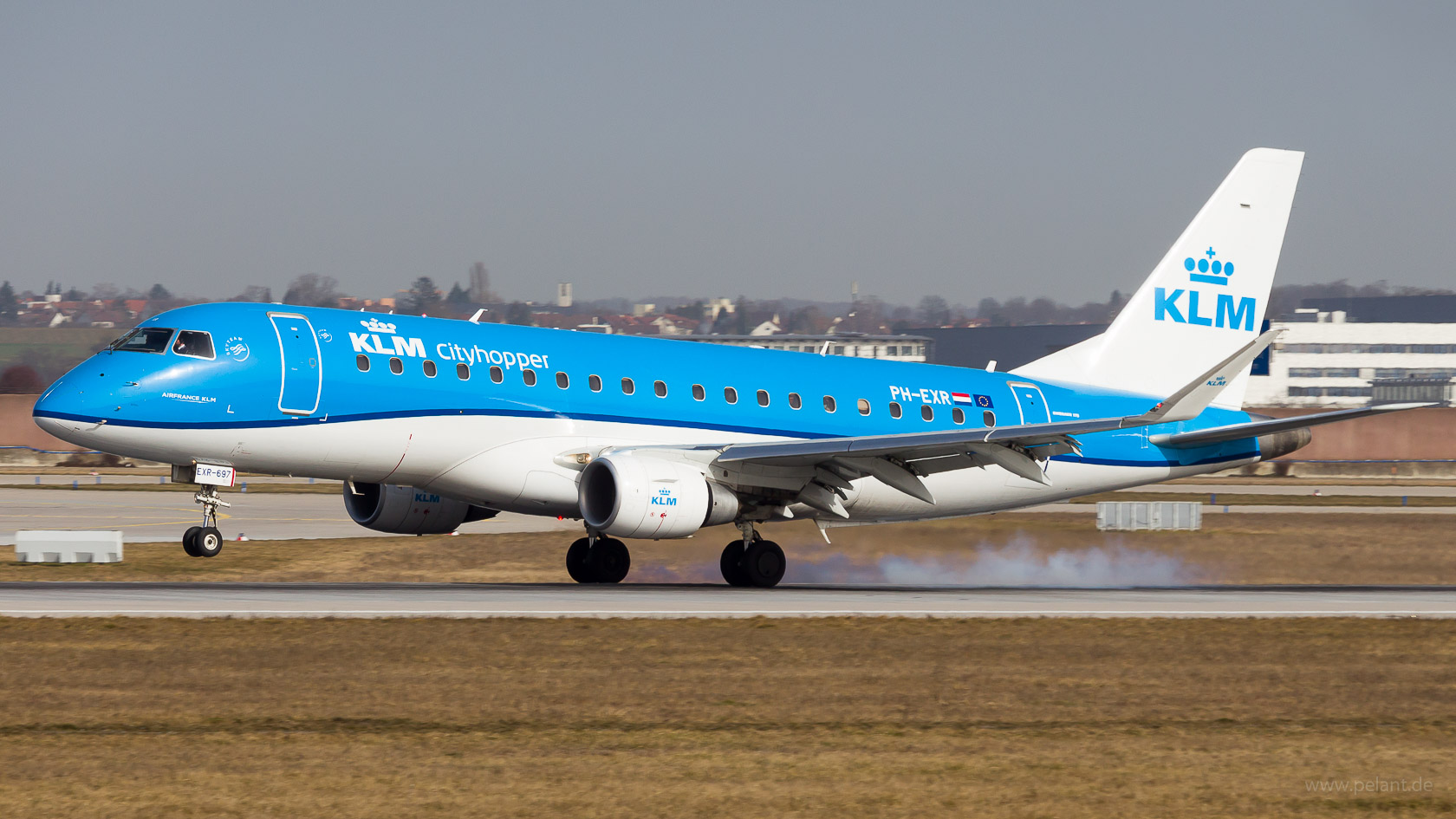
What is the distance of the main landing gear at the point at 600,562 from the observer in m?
30.3

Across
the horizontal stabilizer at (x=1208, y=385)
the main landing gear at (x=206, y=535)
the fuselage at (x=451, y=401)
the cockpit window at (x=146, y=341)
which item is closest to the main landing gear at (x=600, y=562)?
the fuselage at (x=451, y=401)

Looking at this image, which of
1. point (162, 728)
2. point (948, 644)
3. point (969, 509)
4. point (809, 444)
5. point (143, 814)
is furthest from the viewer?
point (969, 509)

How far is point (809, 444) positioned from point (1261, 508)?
39.4 meters

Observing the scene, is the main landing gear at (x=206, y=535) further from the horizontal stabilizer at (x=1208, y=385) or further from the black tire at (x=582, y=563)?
the horizontal stabilizer at (x=1208, y=385)

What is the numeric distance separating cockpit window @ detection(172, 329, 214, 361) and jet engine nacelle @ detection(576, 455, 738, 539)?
6540 millimetres

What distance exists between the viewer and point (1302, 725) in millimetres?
15133

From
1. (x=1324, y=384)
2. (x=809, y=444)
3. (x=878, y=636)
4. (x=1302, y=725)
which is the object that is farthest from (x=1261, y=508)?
(x=1324, y=384)

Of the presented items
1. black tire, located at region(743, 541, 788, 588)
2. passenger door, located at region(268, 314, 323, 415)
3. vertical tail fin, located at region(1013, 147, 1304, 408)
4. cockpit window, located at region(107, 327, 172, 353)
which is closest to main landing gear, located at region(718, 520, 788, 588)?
black tire, located at region(743, 541, 788, 588)

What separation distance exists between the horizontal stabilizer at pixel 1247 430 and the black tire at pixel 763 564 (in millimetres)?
9625

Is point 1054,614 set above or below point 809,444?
below

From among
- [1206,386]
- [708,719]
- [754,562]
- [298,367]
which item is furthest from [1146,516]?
[708,719]

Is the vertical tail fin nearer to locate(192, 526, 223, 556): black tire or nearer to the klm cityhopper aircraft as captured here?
the klm cityhopper aircraft

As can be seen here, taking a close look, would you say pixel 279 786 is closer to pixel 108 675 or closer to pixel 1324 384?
pixel 108 675

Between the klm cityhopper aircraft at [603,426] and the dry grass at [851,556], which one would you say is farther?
the dry grass at [851,556]
